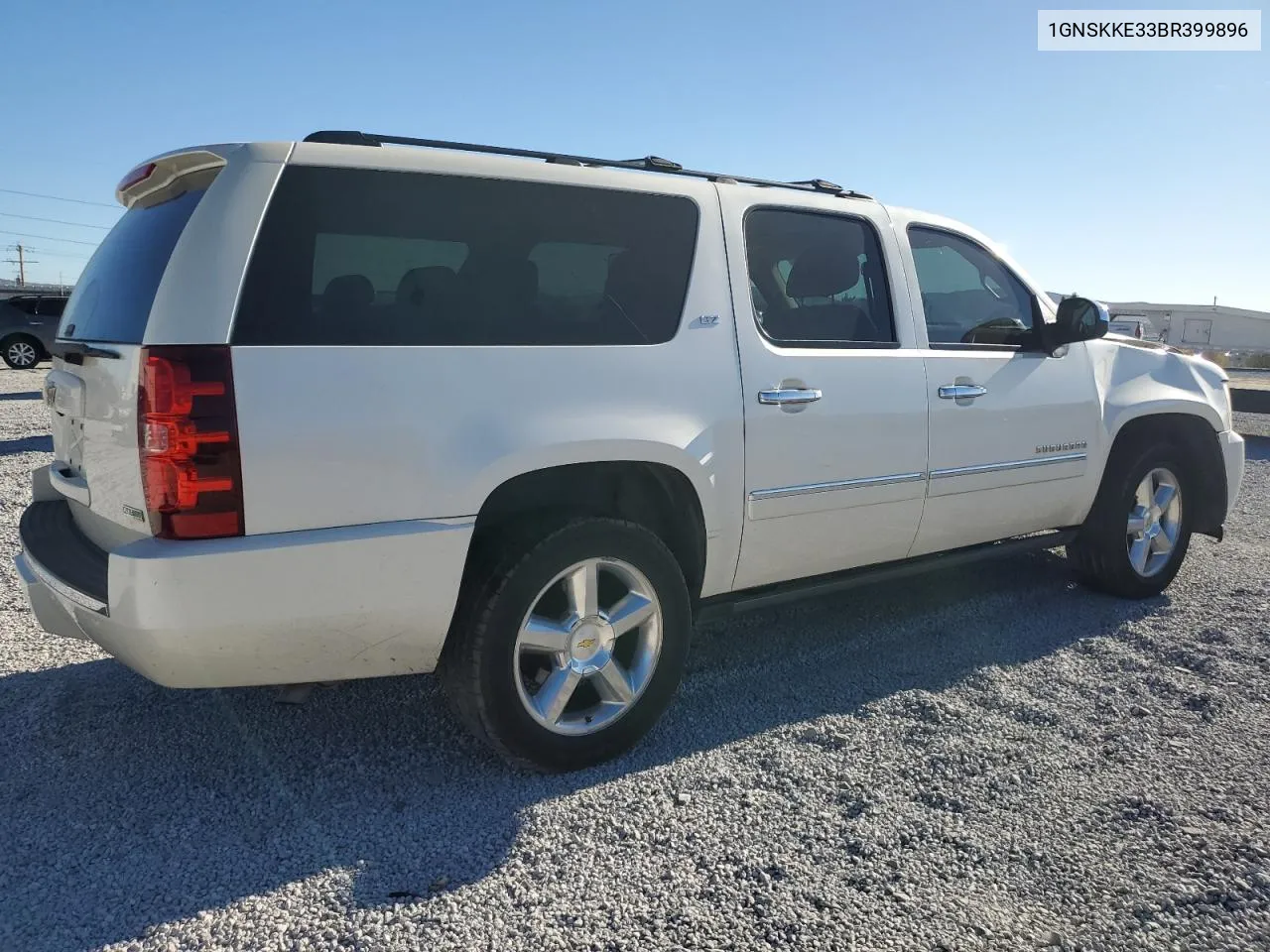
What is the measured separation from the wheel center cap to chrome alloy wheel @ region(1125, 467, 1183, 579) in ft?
10.3

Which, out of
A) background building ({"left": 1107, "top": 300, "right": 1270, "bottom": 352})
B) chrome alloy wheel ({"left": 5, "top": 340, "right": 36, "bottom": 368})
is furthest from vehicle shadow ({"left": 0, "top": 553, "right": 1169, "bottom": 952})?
background building ({"left": 1107, "top": 300, "right": 1270, "bottom": 352})

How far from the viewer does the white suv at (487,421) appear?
7.89 ft

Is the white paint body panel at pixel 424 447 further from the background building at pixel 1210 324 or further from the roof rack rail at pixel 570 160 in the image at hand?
the background building at pixel 1210 324

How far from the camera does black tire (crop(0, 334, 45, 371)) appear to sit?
61.3 ft

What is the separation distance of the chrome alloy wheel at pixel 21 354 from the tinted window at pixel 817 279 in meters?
19.9

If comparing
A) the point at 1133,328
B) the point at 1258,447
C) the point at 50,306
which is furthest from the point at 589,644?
the point at 50,306

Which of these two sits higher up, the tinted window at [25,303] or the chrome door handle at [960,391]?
the tinted window at [25,303]

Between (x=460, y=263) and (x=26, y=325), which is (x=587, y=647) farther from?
(x=26, y=325)

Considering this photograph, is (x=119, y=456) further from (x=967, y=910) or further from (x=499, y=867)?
(x=967, y=910)

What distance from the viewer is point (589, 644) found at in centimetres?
301

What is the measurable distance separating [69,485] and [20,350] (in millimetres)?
19416

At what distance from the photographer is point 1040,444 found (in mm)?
4270

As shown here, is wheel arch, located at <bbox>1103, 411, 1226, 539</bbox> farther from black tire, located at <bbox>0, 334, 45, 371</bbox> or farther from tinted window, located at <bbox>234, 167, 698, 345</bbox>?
black tire, located at <bbox>0, 334, 45, 371</bbox>

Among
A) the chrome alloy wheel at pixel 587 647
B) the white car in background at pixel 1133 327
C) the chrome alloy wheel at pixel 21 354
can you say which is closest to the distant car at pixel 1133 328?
the white car in background at pixel 1133 327
